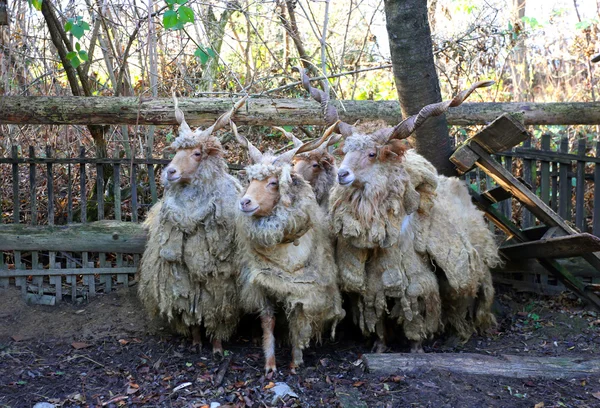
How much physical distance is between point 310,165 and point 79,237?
2.63 m

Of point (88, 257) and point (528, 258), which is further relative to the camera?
point (88, 257)

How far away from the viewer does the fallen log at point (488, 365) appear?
4.86 meters

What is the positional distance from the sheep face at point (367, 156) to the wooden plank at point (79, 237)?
2605 mm

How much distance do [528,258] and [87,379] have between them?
4.42m

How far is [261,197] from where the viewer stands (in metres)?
4.82

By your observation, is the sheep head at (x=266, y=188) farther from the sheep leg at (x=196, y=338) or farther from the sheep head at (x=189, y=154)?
the sheep leg at (x=196, y=338)

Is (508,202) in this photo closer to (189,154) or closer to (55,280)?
(189,154)

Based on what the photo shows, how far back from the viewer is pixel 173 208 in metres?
5.21

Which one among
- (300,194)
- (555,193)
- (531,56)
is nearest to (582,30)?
(531,56)

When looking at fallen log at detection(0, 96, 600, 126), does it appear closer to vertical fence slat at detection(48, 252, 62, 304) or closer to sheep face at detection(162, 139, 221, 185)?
vertical fence slat at detection(48, 252, 62, 304)

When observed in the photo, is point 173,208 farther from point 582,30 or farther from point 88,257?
point 582,30

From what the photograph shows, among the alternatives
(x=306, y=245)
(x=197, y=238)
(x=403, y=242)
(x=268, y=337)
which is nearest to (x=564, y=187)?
(x=403, y=242)

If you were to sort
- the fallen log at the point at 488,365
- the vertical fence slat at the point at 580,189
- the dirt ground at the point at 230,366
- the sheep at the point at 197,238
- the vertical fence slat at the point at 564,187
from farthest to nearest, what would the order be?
the vertical fence slat at the point at 564,187 < the vertical fence slat at the point at 580,189 < the sheep at the point at 197,238 < the fallen log at the point at 488,365 < the dirt ground at the point at 230,366

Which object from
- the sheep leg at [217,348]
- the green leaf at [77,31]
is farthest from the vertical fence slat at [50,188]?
the sheep leg at [217,348]
